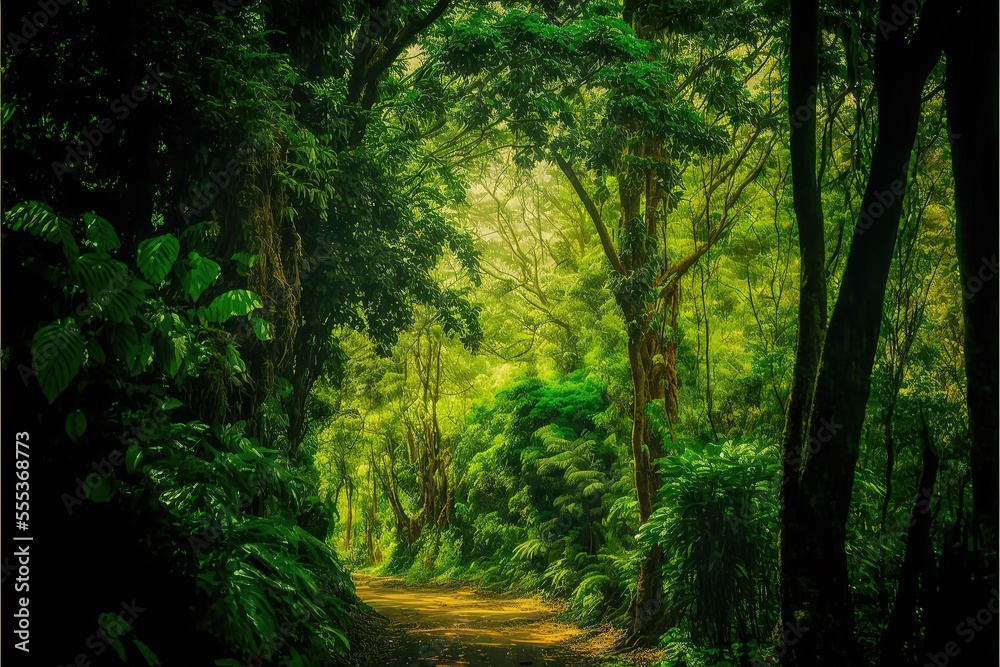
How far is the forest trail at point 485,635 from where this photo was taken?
1023 centimetres

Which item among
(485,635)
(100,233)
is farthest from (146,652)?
(485,635)

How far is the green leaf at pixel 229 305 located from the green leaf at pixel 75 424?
98 centimetres

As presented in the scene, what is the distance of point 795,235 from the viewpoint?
11961mm

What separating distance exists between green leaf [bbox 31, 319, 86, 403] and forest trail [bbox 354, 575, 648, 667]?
7803 mm

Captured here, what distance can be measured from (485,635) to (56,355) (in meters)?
10.4

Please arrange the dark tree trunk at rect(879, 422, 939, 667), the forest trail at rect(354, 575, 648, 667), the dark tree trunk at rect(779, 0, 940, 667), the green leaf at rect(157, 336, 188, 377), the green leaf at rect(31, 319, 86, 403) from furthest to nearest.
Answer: the forest trail at rect(354, 575, 648, 667)
the dark tree trunk at rect(779, 0, 940, 667)
the dark tree trunk at rect(879, 422, 939, 667)
the green leaf at rect(157, 336, 188, 377)
the green leaf at rect(31, 319, 86, 403)

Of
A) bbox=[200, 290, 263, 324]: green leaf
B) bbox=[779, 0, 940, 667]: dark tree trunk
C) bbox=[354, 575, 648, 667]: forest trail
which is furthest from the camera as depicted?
bbox=[354, 575, 648, 667]: forest trail

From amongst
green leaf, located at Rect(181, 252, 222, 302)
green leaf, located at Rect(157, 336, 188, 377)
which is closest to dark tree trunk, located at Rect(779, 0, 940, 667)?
green leaf, located at Rect(181, 252, 222, 302)

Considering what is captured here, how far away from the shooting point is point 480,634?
12.3 meters

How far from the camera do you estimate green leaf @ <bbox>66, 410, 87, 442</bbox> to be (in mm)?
3141

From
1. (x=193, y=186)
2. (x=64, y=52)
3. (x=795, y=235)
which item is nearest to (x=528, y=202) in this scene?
(x=795, y=235)

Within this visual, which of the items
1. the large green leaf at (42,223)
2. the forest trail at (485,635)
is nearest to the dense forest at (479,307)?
the large green leaf at (42,223)

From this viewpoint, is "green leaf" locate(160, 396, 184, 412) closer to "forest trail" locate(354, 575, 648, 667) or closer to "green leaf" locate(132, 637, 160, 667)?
"green leaf" locate(132, 637, 160, 667)

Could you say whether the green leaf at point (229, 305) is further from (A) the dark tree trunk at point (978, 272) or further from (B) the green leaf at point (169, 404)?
(A) the dark tree trunk at point (978, 272)
